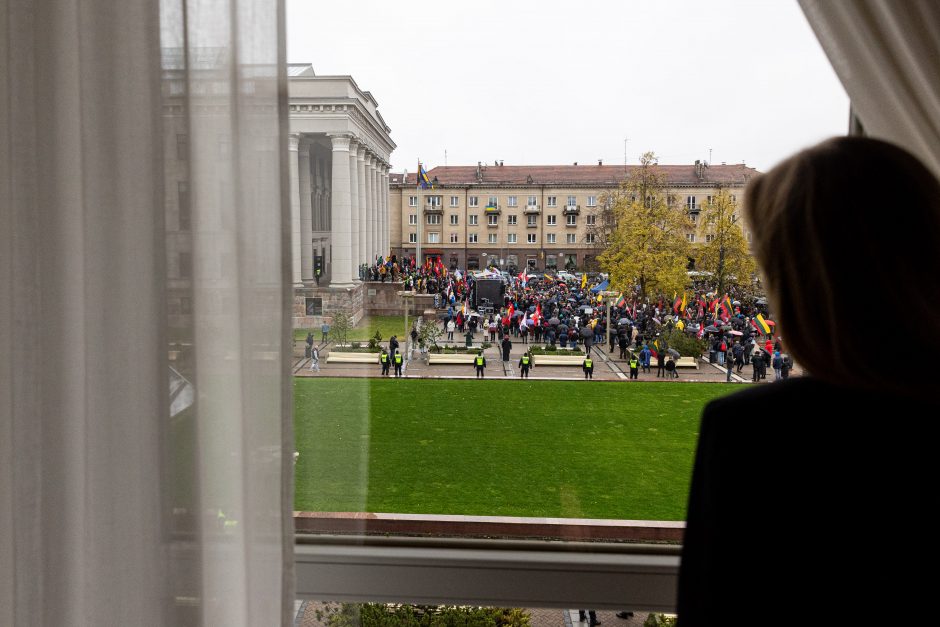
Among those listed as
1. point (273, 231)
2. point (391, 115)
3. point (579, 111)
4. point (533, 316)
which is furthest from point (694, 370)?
point (273, 231)

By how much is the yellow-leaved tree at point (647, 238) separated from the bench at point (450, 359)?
417 mm

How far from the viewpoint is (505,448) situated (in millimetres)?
1570

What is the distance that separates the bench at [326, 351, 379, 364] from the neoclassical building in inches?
11.1

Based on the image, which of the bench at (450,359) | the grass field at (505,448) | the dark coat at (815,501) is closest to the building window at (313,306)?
the grass field at (505,448)

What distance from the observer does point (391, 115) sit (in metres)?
1.48

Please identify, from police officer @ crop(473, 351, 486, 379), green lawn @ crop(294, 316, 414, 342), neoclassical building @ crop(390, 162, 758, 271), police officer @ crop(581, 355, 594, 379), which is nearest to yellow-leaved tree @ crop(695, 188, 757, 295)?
neoclassical building @ crop(390, 162, 758, 271)

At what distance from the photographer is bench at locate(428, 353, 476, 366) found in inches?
64.3

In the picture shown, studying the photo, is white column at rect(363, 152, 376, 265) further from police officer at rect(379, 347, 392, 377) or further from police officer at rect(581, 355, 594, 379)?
police officer at rect(581, 355, 594, 379)

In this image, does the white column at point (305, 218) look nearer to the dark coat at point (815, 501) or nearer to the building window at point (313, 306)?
the building window at point (313, 306)

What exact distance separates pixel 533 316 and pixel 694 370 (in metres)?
0.42

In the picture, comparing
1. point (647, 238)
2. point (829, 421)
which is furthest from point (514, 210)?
point (829, 421)

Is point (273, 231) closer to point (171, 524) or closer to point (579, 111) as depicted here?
point (171, 524)

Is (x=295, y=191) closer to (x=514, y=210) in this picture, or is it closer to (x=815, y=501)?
(x=514, y=210)

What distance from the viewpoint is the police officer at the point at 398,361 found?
1.52 metres
